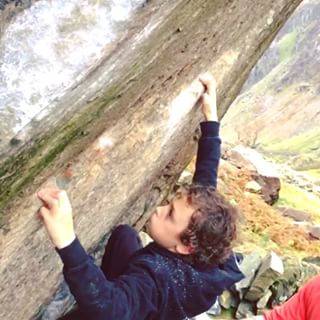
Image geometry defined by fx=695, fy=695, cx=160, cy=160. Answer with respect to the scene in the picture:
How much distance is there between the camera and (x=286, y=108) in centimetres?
12350

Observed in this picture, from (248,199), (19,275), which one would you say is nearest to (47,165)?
(19,275)

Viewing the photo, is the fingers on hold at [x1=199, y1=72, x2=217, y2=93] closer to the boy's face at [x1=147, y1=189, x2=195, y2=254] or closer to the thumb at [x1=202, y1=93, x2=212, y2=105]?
the thumb at [x1=202, y1=93, x2=212, y2=105]

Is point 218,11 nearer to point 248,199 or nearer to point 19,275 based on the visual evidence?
point 19,275

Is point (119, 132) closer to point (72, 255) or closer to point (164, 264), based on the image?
point (164, 264)

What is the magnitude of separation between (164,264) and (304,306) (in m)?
1.76

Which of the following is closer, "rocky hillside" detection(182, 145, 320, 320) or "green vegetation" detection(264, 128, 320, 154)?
"rocky hillside" detection(182, 145, 320, 320)

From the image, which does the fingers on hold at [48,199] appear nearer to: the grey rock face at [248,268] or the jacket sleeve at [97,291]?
the jacket sleeve at [97,291]

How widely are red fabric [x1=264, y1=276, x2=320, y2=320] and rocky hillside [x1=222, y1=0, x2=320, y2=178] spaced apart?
90127 millimetres

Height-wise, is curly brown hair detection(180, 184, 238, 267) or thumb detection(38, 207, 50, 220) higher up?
thumb detection(38, 207, 50, 220)

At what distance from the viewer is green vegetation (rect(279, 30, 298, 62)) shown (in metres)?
157

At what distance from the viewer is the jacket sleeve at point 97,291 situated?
417 cm

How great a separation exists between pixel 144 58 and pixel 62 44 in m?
0.71

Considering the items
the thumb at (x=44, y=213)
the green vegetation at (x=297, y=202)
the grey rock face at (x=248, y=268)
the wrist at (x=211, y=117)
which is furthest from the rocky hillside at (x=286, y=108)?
the thumb at (x=44, y=213)

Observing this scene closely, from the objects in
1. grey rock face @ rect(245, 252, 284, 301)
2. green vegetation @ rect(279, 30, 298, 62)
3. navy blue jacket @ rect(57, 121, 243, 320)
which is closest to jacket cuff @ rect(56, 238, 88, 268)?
navy blue jacket @ rect(57, 121, 243, 320)
